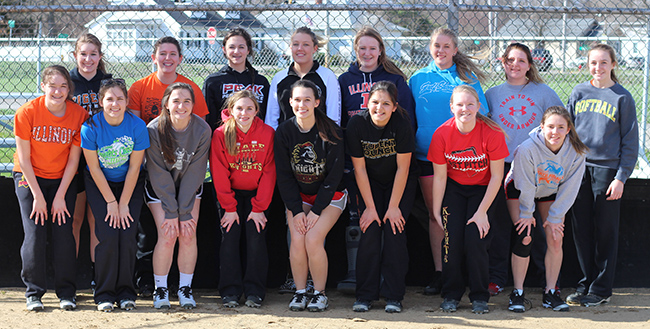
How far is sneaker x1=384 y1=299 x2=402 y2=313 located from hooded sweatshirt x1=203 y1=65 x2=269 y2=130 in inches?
66.5

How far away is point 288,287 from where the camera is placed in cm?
454

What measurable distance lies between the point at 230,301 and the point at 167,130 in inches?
48.3

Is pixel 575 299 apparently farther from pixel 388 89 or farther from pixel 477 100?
pixel 388 89

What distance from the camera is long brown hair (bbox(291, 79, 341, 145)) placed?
3992 millimetres

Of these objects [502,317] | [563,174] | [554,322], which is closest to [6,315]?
[502,317]

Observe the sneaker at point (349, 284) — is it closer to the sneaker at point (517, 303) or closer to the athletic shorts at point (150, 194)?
the sneaker at point (517, 303)

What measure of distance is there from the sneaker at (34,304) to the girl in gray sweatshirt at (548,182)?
3.08 meters

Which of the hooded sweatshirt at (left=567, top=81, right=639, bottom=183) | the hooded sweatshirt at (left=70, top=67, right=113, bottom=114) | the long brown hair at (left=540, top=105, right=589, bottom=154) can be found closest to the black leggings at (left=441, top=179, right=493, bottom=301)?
the long brown hair at (left=540, top=105, right=589, bottom=154)

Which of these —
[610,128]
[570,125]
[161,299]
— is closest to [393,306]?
[161,299]

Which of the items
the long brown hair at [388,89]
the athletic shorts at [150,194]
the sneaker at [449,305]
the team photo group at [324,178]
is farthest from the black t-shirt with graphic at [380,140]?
the athletic shorts at [150,194]

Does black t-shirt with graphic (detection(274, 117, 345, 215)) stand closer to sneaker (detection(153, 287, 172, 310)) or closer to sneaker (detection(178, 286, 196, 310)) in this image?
sneaker (detection(178, 286, 196, 310))

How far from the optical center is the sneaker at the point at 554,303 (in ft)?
13.0

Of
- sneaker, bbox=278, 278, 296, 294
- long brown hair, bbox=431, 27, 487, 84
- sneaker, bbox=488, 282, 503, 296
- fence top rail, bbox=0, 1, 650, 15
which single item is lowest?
sneaker, bbox=278, 278, 296, 294

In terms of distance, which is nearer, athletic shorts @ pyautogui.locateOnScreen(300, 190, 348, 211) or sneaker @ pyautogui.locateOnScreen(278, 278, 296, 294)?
athletic shorts @ pyautogui.locateOnScreen(300, 190, 348, 211)
